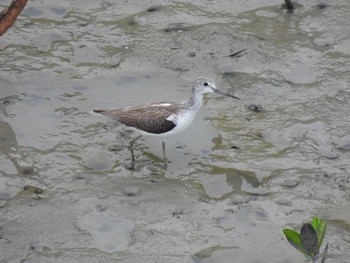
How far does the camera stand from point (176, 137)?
32.2 ft

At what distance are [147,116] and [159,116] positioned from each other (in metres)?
0.14

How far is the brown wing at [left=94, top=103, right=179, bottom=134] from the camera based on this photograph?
9078 mm

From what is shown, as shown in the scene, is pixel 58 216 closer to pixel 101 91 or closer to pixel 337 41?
pixel 101 91

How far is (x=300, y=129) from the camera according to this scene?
9750mm

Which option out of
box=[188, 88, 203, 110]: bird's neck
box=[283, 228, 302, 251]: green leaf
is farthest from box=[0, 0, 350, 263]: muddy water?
box=[283, 228, 302, 251]: green leaf

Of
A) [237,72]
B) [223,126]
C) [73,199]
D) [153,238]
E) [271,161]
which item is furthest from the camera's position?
[237,72]

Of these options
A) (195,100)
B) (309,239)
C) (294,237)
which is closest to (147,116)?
(195,100)

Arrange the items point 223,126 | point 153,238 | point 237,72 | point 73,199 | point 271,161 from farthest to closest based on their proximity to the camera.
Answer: point 237,72 → point 223,126 → point 271,161 → point 73,199 → point 153,238

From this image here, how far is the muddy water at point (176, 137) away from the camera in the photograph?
8.16m

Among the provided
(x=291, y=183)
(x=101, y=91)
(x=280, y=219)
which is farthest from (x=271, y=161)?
(x=101, y=91)

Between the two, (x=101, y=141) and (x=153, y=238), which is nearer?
(x=153, y=238)

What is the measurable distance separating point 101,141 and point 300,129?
8.12 ft

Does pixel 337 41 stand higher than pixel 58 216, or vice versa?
pixel 337 41

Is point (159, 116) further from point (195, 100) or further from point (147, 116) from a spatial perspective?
point (195, 100)
